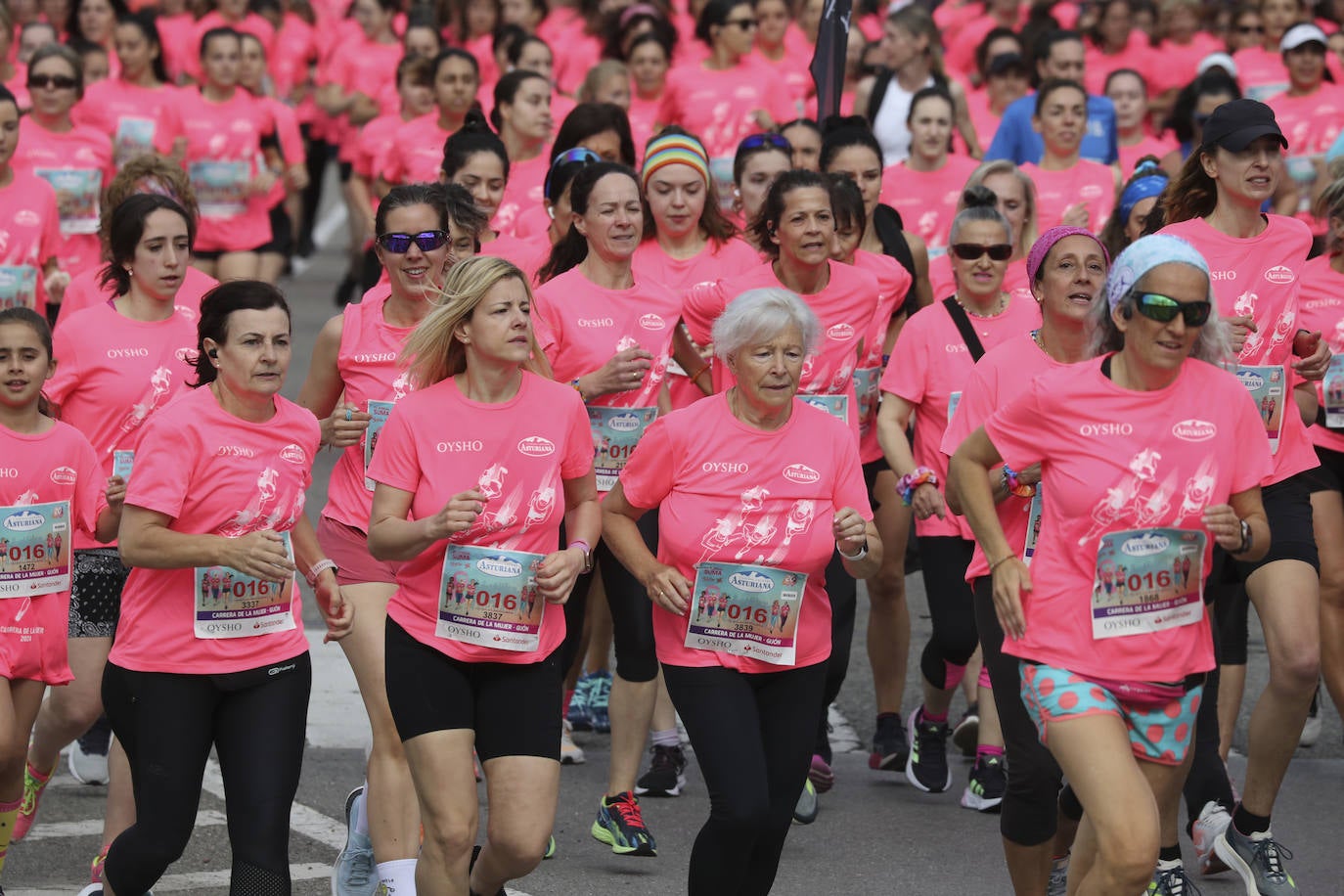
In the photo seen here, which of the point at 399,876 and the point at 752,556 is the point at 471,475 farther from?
the point at 399,876

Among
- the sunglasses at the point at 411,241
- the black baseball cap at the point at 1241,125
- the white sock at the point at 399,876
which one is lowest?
the white sock at the point at 399,876

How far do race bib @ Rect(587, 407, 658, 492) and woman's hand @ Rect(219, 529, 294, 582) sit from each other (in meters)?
1.96

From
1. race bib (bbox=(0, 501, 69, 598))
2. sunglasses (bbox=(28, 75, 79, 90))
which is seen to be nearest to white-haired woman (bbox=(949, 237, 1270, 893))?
race bib (bbox=(0, 501, 69, 598))

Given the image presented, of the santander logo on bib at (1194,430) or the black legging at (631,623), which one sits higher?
the santander logo on bib at (1194,430)

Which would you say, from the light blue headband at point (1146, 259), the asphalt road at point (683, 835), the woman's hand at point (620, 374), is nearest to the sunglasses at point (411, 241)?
the woman's hand at point (620, 374)

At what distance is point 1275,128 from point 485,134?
359cm

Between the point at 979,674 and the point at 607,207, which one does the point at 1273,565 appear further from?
the point at 607,207

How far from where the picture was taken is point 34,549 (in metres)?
6.46

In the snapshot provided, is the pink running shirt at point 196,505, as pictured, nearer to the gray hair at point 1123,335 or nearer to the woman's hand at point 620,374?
the woman's hand at point 620,374

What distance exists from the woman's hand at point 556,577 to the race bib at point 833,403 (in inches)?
73.7

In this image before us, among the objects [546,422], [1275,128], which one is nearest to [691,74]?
[1275,128]

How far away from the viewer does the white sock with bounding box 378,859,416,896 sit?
6160 millimetres

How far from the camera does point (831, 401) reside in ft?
24.7

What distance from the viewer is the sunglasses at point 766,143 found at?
9422 millimetres
